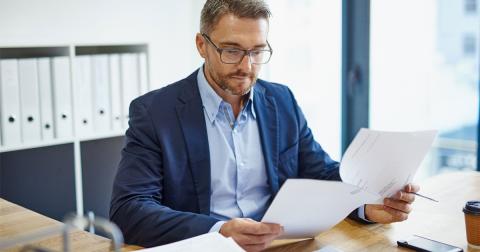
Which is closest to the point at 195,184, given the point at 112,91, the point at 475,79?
the point at 112,91

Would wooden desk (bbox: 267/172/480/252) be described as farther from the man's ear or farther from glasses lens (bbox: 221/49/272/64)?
the man's ear

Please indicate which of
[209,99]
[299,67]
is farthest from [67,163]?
[299,67]

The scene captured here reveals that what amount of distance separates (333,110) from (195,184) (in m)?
2.18

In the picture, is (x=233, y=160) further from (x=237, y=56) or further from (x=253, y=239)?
(x=253, y=239)

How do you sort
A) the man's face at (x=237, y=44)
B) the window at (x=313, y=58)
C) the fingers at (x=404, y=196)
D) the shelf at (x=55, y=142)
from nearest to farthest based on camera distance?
1. the fingers at (x=404, y=196)
2. the man's face at (x=237, y=44)
3. the shelf at (x=55, y=142)
4. the window at (x=313, y=58)

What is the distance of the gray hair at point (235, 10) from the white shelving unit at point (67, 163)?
1.26m

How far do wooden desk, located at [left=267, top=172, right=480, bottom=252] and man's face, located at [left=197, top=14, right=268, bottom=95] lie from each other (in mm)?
502

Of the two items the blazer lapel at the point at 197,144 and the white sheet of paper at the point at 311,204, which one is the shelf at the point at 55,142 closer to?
the blazer lapel at the point at 197,144

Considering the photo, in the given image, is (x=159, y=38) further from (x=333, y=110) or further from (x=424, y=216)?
(x=424, y=216)

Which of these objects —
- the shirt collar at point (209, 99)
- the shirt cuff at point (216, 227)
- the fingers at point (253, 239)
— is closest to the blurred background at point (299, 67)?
the shirt collar at point (209, 99)

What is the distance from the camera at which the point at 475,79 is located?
313 cm

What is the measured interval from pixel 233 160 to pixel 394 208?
0.51 meters

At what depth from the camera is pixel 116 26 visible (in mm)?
3387

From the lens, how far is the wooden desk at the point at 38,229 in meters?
1.40
